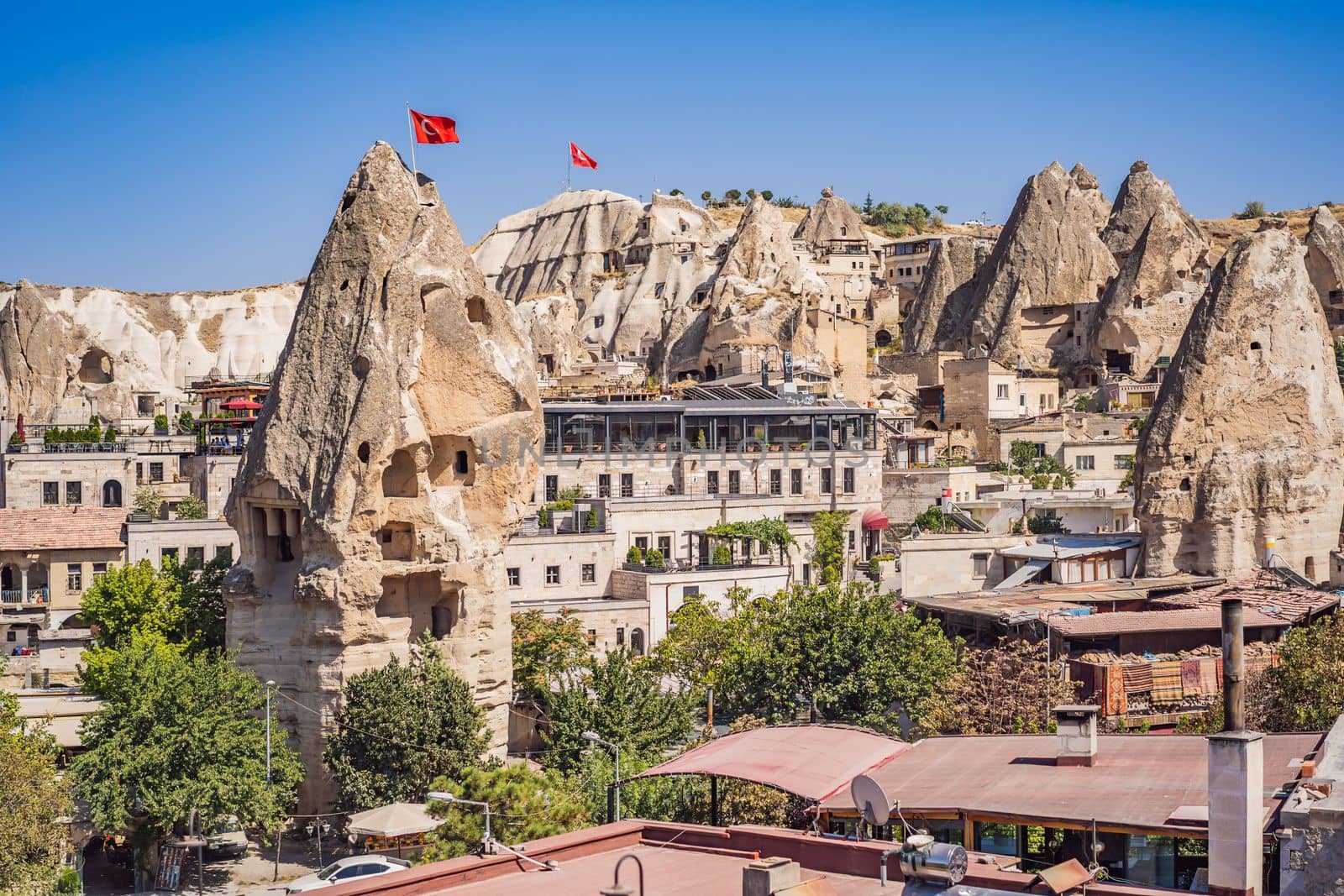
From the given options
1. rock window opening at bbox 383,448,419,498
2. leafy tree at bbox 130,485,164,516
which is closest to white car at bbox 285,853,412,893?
rock window opening at bbox 383,448,419,498

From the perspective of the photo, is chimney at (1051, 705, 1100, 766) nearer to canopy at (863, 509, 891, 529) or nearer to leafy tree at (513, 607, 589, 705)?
leafy tree at (513, 607, 589, 705)

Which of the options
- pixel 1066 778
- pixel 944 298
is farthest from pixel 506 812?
pixel 944 298

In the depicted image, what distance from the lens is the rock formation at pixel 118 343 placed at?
110062mm

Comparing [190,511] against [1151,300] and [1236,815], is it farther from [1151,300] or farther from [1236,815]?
[1151,300]

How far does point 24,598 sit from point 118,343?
62.4 m

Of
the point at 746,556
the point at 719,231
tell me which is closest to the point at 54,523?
the point at 746,556

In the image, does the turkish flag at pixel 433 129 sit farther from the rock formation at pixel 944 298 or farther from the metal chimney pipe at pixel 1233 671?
the rock formation at pixel 944 298

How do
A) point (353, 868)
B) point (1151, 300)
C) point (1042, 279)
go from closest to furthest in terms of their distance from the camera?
point (353, 868) → point (1151, 300) → point (1042, 279)

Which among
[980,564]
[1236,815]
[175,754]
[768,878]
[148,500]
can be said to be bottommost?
[175,754]

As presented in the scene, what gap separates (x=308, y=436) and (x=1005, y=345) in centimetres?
7556

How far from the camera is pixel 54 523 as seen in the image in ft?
209

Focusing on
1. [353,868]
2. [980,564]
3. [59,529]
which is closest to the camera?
[353,868]

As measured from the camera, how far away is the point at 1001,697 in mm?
41625

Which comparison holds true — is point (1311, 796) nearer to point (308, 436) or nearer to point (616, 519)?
point (308, 436)
